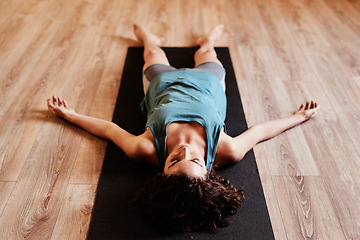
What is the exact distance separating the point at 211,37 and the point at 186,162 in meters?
1.34

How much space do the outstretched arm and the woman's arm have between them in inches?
17.5

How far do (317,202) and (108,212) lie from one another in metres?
0.91

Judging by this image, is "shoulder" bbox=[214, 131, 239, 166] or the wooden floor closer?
the wooden floor

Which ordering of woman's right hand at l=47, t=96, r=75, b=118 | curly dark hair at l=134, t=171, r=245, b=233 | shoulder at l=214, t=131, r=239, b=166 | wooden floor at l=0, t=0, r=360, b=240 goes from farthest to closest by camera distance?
woman's right hand at l=47, t=96, r=75, b=118, shoulder at l=214, t=131, r=239, b=166, wooden floor at l=0, t=0, r=360, b=240, curly dark hair at l=134, t=171, r=245, b=233

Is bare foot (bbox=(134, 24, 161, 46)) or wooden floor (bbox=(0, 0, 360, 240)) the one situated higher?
bare foot (bbox=(134, 24, 161, 46))

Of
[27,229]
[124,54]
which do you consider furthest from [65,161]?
[124,54]

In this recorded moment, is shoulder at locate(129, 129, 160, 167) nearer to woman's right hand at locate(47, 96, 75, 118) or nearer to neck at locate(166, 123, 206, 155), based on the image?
neck at locate(166, 123, 206, 155)

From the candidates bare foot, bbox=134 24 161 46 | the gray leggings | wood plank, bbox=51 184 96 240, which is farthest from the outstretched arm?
bare foot, bbox=134 24 161 46

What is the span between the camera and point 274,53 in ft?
7.85

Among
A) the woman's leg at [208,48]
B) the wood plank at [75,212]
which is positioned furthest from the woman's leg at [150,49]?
the wood plank at [75,212]

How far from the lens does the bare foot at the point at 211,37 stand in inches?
92.4

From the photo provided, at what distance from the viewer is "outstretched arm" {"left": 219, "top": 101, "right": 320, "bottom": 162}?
154 centimetres

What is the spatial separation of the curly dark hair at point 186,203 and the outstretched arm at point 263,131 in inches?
8.6

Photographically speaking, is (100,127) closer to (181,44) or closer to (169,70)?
(169,70)
